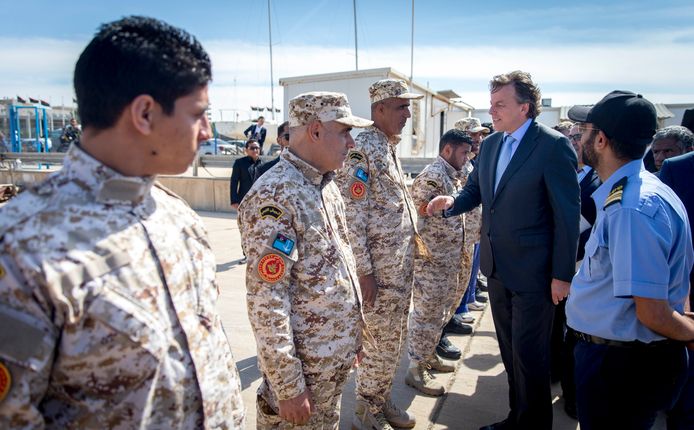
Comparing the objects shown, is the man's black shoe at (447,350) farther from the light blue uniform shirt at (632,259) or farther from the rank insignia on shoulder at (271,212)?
the rank insignia on shoulder at (271,212)

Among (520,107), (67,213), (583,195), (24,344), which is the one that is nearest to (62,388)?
(24,344)

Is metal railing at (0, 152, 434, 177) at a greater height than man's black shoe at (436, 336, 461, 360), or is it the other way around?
metal railing at (0, 152, 434, 177)

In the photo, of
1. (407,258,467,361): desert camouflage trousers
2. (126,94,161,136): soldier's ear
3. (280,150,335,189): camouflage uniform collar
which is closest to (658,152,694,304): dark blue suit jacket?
(407,258,467,361): desert camouflage trousers

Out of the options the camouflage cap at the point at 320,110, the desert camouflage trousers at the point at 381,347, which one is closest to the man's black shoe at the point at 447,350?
the desert camouflage trousers at the point at 381,347

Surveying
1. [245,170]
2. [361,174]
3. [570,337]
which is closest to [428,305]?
[570,337]

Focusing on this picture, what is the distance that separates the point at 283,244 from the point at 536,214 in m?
1.67

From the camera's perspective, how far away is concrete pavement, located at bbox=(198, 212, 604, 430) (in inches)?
124

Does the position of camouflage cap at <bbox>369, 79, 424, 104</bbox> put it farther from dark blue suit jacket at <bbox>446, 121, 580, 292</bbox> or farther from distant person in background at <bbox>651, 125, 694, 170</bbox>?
distant person in background at <bbox>651, 125, 694, 170</bbox>

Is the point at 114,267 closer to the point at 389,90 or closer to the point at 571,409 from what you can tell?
the point at 389,90

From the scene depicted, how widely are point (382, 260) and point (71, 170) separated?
2122 mm

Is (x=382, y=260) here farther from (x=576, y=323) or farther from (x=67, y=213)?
(x=67, y=213)

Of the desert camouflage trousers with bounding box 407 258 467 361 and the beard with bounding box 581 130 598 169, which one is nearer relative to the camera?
the beard with bounding box 581 130 598 169

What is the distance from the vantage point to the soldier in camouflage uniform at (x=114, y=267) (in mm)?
922

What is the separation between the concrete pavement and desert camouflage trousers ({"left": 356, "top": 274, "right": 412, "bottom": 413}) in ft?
1.14
